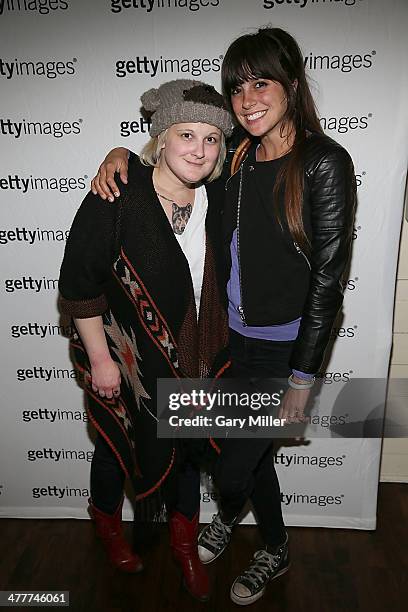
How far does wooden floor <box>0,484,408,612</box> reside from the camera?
209 cm

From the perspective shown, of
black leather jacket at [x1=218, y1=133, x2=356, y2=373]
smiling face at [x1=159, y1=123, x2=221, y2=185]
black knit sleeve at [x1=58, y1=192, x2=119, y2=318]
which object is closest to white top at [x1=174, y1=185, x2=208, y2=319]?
smiling face at [x1=159, y1=123, x2=221, y2=185]

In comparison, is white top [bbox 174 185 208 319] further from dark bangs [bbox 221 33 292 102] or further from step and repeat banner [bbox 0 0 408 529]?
step and repeat banner [bbox 0 0 408 529]

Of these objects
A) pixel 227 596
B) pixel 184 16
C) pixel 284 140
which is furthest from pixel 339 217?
pixel 227 596

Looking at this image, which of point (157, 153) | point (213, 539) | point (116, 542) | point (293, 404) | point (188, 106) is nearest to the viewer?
point (188, 106)

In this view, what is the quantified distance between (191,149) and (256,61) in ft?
1.03

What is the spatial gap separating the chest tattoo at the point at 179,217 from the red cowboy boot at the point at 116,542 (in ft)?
3.90

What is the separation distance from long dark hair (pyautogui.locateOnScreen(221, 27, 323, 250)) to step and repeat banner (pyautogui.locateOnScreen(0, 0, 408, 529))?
0.38 metres

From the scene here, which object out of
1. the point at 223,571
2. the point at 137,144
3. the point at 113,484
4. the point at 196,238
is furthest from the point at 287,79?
the point at 223,571

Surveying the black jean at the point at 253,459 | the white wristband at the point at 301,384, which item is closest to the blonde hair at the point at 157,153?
the black jean at the point at 253,459

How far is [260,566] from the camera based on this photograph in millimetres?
2164

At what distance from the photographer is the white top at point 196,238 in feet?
5.60

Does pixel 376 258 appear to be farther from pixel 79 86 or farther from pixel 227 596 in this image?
pixel 227 596

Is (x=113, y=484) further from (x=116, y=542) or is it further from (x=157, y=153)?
(x=157, y=153)

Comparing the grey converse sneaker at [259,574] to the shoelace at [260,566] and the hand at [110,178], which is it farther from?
the hand at [110,178]
